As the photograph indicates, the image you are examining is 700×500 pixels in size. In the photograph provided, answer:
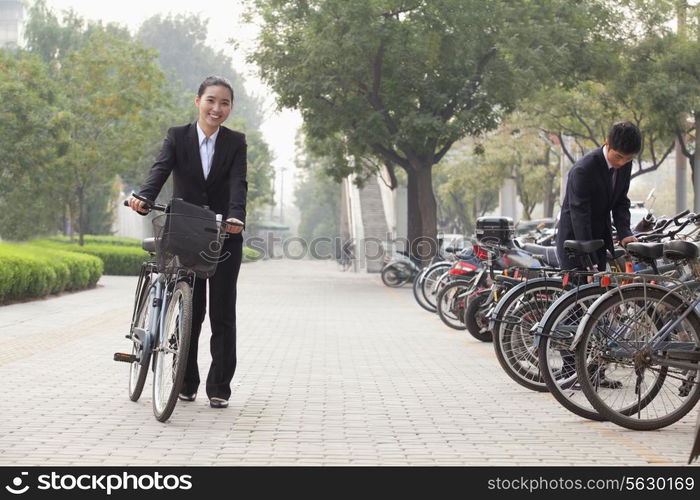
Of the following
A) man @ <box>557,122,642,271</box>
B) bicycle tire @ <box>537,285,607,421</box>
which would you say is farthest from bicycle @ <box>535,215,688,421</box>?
man @ <box>557,122,642,271</box>

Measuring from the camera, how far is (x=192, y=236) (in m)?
6.96

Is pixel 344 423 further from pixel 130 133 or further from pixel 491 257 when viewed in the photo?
pixel 130 133

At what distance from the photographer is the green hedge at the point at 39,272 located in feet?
59.7

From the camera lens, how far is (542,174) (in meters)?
52.0

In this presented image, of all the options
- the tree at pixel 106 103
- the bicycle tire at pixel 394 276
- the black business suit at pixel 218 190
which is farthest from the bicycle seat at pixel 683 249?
the tree at pixel 106 103

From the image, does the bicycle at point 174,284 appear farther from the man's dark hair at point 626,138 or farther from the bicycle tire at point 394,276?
the bicycle tire at point 394,276

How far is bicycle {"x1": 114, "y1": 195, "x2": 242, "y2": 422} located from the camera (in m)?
6.93

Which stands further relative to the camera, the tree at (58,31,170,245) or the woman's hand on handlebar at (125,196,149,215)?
the tree at (58,31,170,245)

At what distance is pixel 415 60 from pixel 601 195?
2210 centimetres

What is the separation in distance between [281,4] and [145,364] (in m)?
23.9

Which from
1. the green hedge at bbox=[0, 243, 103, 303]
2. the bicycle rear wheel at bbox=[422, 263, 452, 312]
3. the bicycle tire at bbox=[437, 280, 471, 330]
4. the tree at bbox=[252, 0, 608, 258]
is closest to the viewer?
the bicycle tire at bbox=[437, 280, 471, 330]

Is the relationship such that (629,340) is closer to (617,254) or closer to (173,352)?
(617,254)

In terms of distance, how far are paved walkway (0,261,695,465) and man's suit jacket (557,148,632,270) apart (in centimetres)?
115

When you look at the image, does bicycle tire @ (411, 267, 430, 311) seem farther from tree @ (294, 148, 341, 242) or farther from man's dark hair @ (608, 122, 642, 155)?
tree @ (294, 148, 341, 242)
